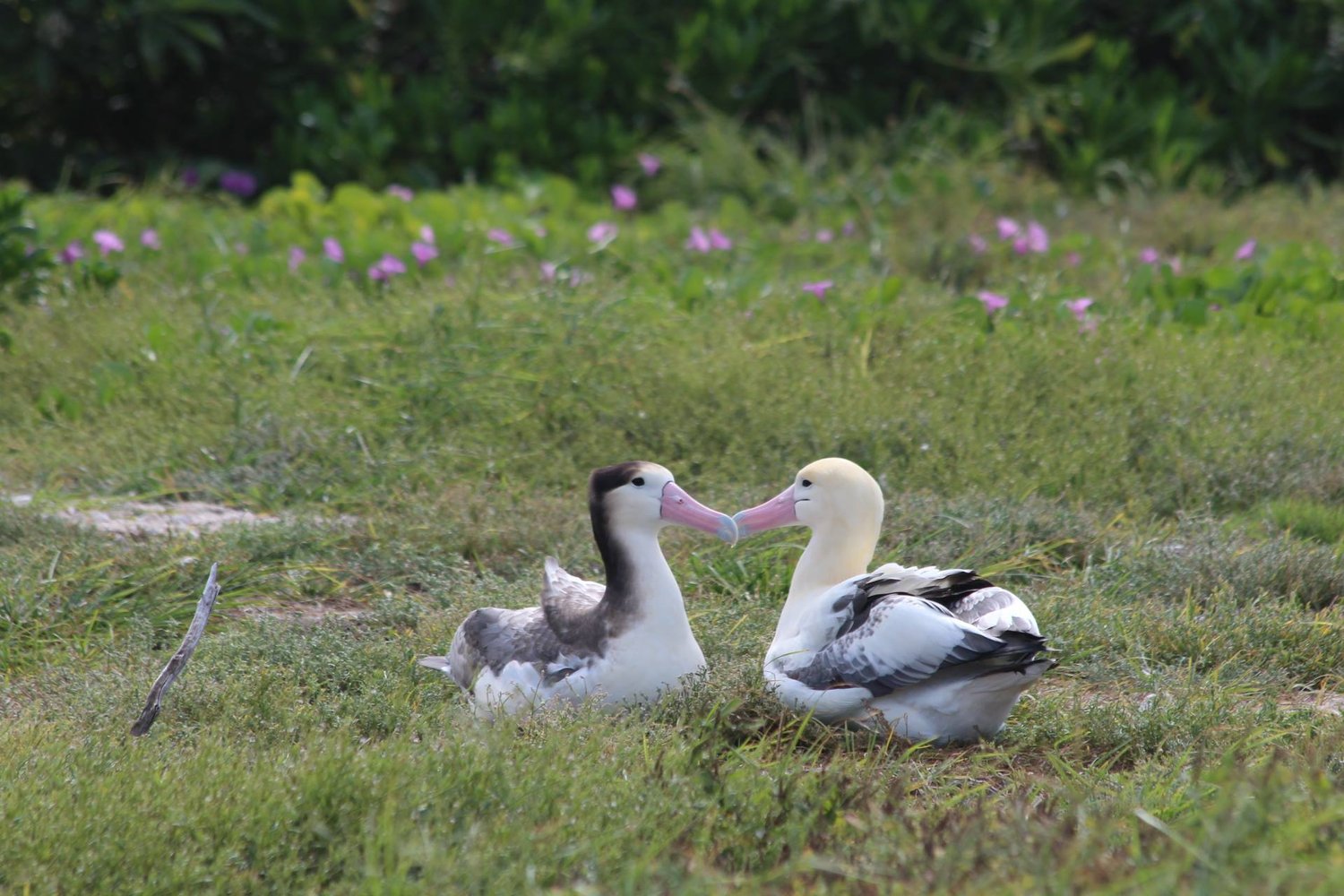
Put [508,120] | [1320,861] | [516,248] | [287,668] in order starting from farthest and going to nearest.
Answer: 1. [508,120]
2. [516,248]
3. [287,668]
4. [1320,861]

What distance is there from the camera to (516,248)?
772 centimetres

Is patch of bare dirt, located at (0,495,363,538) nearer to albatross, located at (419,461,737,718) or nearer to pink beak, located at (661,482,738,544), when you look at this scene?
albatross, located at (419,461,737,718)

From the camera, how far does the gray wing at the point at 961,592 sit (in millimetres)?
3969

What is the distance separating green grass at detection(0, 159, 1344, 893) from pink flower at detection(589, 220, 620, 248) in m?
0.10

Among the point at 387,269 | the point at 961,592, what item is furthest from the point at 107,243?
the point at 961,592

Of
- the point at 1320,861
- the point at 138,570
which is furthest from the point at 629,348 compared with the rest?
the point at 1320,861

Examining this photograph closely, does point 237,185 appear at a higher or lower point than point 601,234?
lower

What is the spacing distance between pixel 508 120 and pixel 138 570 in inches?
231

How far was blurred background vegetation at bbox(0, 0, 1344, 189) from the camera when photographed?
33.4 feet

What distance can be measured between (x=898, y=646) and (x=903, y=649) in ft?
0.05

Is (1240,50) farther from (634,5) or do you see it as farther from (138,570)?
(138,570)

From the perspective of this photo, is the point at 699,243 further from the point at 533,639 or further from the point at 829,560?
the point at 533,639

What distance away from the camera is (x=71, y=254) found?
772 cm

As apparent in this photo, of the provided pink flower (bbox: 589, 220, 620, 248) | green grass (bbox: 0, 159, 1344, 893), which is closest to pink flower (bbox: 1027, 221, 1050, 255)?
green grass (bbox: 0, 159, 1344, 893)
